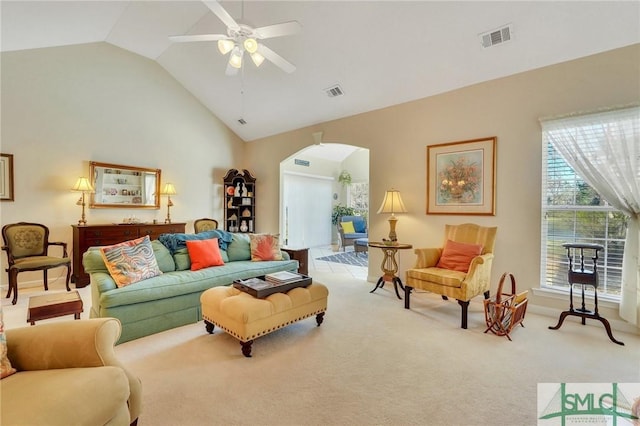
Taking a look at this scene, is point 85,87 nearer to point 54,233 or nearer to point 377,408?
point 54,233

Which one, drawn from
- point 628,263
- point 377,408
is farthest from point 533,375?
point 628,263

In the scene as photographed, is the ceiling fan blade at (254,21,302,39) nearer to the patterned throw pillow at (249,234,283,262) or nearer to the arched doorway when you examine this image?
the patterned throw pillow at (249,234,283,262)

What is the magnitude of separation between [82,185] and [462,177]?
552cm

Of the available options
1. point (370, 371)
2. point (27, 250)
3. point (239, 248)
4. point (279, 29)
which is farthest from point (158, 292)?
point (27, 250)

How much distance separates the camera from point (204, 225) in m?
6.01

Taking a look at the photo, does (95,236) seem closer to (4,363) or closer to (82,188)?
(82,188)

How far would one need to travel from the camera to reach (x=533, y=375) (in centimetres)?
217

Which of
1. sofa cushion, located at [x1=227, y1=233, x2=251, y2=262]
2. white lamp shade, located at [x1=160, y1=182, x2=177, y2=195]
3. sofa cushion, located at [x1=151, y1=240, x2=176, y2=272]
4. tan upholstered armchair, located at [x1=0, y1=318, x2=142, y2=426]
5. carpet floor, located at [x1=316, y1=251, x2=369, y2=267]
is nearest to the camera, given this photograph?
tan upholstered armchair, located at [x1=0, y1=318, x2=142, y2=426]

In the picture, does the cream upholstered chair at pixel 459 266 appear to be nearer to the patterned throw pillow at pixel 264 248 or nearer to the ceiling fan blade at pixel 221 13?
the patterned throw pillow at pixel 264 248

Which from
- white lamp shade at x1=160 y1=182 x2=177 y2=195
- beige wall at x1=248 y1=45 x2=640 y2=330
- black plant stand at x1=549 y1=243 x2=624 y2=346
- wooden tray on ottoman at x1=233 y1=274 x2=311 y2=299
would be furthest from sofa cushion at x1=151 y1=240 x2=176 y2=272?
black plant stand at x1=549 y1=243 x2=624 y2=346

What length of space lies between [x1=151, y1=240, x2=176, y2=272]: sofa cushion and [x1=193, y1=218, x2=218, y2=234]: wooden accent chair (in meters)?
2.42

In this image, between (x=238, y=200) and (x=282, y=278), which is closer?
(x=282, y=278)

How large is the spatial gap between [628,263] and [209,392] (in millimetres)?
3827

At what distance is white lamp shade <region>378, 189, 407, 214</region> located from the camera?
14.0ft
